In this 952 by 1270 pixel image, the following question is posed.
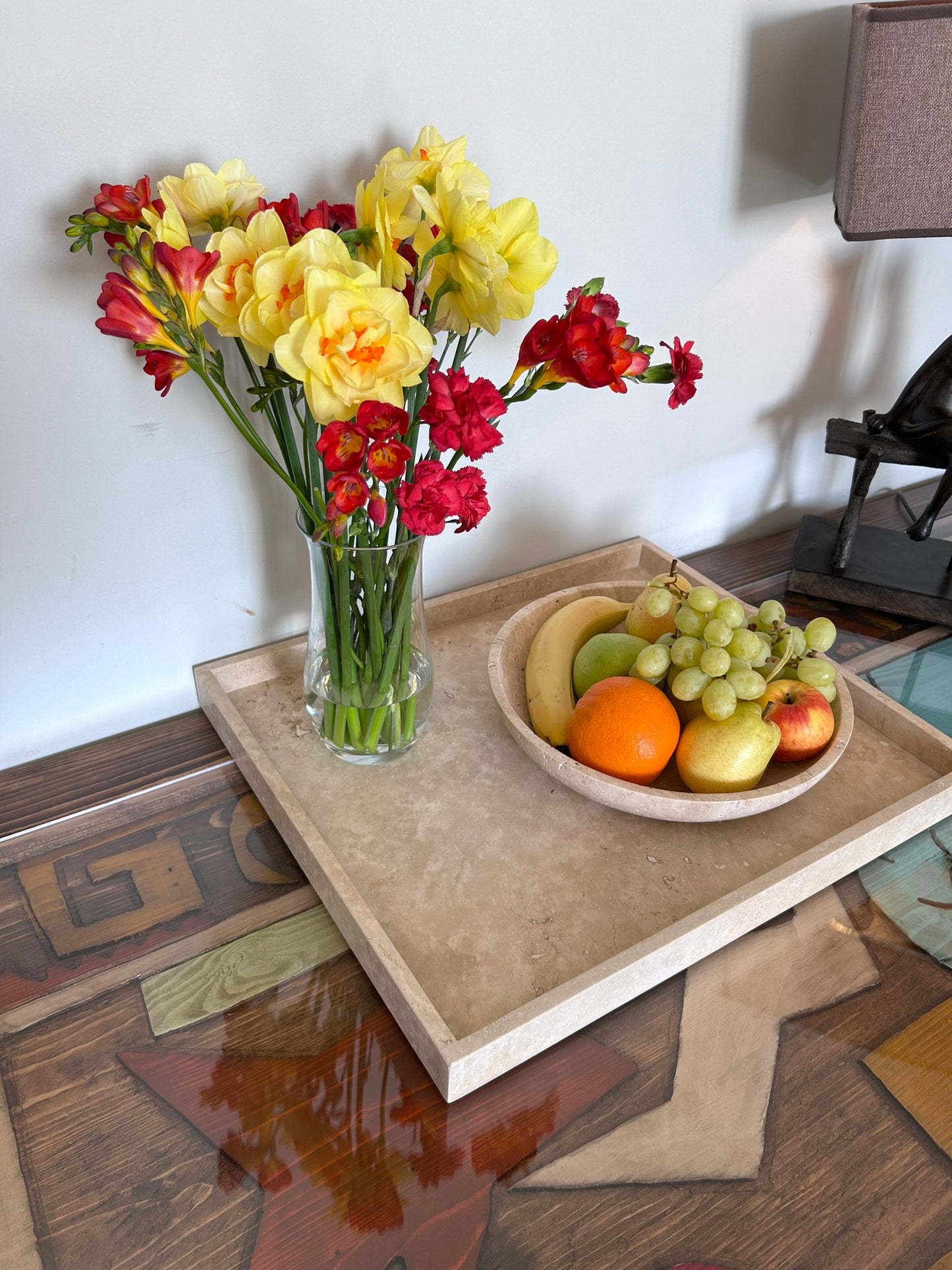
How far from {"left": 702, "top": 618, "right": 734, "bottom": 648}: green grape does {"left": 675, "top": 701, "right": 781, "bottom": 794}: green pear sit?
0.17 ft

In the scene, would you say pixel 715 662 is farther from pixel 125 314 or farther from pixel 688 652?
pixel 125 314

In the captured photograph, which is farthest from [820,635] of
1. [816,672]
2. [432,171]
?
[432,171]

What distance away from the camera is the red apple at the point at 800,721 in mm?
800

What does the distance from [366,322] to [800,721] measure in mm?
469

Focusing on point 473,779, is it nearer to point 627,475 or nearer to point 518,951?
point 518,951

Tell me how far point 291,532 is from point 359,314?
0.37 m

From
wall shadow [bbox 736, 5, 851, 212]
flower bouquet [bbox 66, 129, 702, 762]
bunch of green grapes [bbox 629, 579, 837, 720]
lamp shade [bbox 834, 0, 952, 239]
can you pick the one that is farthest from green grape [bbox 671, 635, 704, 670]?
wall shadow [bbox 736, 5, 851, 212]

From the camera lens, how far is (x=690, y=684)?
778 mm

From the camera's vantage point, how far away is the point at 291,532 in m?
0.93

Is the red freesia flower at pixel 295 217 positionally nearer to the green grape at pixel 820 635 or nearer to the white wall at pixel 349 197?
the white wall at pixel 349 197

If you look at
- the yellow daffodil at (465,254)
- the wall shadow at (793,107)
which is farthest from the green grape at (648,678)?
the wall shadow at (793,107)

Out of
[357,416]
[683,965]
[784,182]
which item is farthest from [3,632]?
[784,182]

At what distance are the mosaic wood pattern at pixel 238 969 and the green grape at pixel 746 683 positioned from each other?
0.36 metres

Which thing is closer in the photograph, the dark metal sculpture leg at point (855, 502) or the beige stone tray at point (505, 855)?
the beige stone tray at point (505, 855)
